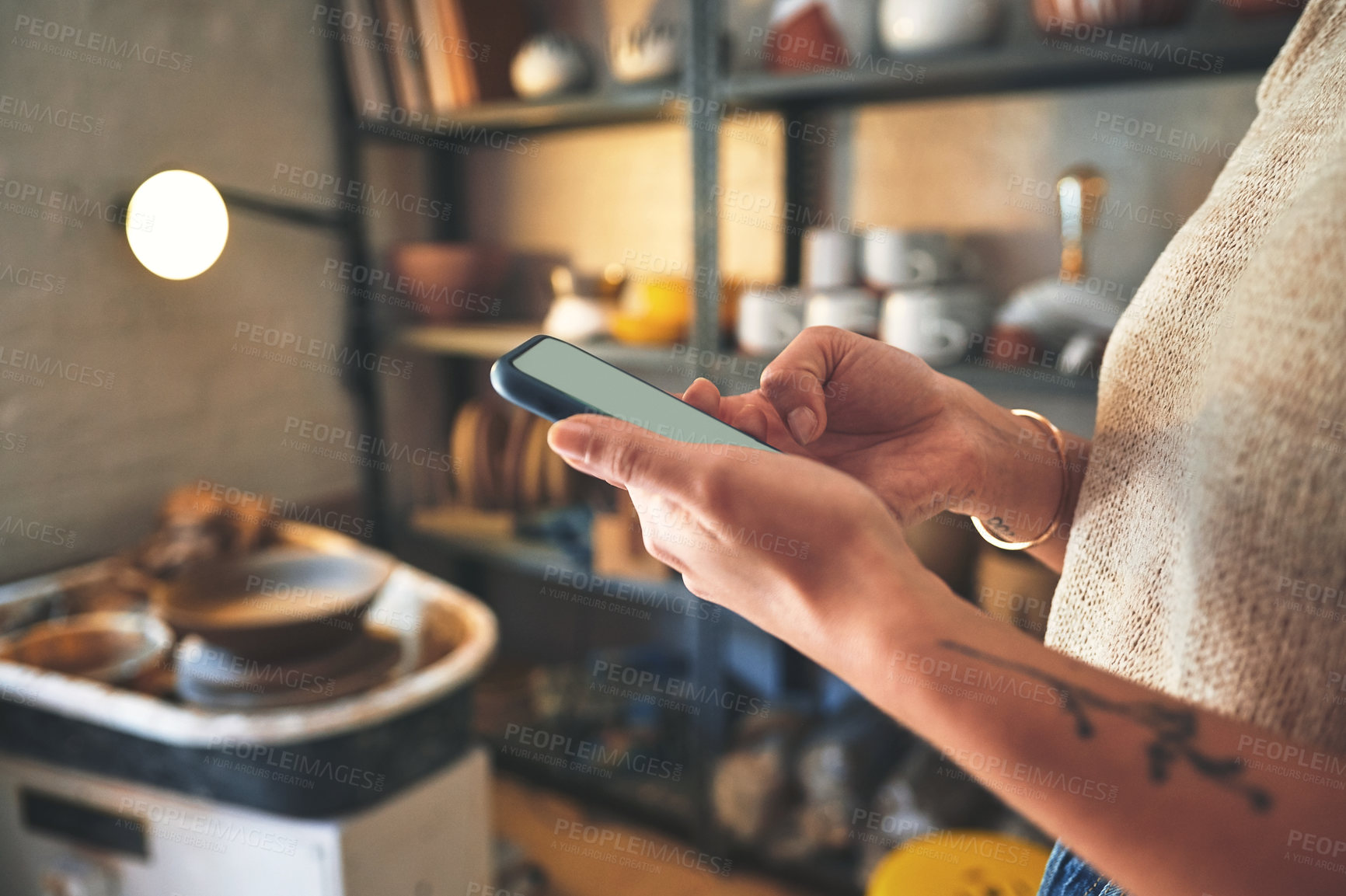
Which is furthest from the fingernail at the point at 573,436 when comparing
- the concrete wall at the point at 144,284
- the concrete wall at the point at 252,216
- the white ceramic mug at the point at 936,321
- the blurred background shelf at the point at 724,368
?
the concrete wall at the point at 144,284

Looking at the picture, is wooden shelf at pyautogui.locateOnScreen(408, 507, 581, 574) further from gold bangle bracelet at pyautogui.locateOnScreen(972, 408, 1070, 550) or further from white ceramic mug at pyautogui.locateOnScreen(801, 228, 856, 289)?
gold bangle bracelet at pyautogui.locateOnScreen(972, 408, 1070, 550)

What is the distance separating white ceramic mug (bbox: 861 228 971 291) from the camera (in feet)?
4.58

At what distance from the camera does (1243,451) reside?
0.42 m

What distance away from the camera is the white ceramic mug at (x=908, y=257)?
1.40 meters

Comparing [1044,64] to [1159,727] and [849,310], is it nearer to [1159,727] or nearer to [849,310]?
[849,310]

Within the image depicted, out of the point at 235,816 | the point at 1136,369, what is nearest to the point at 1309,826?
the point at 1136,369

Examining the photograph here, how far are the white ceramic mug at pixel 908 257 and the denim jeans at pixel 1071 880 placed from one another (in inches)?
38.8

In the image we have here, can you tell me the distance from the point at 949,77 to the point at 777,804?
4.29ft

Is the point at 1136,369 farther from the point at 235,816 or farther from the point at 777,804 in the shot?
the point at 777,804

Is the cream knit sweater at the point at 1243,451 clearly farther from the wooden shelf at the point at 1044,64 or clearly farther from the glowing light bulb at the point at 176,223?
the glowing light bulb at the point at 176,223

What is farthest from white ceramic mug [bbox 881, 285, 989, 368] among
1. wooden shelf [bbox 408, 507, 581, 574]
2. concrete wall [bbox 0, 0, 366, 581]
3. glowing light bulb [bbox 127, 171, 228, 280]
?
concrete wall [bbox 0, 0, 366, 581]

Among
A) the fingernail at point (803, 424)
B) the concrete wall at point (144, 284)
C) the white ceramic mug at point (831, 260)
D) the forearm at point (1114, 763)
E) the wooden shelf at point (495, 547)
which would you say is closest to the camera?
the forearm at point (1114, 763)

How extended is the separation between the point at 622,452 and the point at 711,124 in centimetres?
115

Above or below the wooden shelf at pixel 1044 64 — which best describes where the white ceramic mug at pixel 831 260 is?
below
